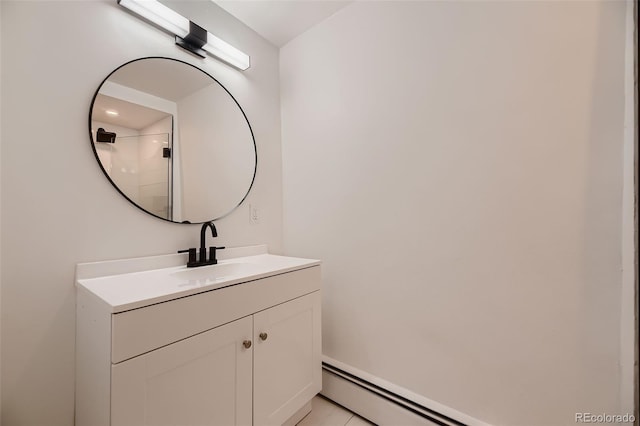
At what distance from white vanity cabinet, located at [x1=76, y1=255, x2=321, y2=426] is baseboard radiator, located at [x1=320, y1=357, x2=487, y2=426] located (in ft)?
0.98

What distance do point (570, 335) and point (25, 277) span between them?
195cm

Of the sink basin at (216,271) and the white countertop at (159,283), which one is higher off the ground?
the white countertop at (159,283)

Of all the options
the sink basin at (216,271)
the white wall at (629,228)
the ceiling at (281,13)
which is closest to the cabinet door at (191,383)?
the sink basin at (216,271)

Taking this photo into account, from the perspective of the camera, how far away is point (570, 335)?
2.86 feet

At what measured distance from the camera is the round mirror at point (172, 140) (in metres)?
1.09

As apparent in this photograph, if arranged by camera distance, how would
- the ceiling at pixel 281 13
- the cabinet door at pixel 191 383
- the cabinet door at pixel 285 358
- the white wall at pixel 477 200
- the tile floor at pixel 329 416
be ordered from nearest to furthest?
the cabinet door at pixel 191 383
the white wall at pixel 477 200
the cabinet door at pixel 285 358
the tile floor at pixel 329 416
the ceiling at pixel 281 13

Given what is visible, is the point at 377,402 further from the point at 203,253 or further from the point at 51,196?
the point at 51,196

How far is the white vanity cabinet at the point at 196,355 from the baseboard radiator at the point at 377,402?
298mm

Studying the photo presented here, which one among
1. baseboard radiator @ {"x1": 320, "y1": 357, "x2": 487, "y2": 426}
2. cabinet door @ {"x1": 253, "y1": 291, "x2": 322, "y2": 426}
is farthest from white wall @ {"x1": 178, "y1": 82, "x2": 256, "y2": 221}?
baseboard radiator @ {"x1": 320, "y1": 357, "x2": 487, "y2": 426}

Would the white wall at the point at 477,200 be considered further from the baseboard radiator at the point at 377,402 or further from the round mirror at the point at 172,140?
the round mirror at the point at 172,140

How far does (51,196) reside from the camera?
3.07ft

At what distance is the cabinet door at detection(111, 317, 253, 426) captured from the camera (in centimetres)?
68

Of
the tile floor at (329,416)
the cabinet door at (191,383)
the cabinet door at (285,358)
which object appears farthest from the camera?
the tile floor at (329,416)

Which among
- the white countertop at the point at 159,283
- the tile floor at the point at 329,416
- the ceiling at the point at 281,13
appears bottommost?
the tile floor at the point at 329,416
